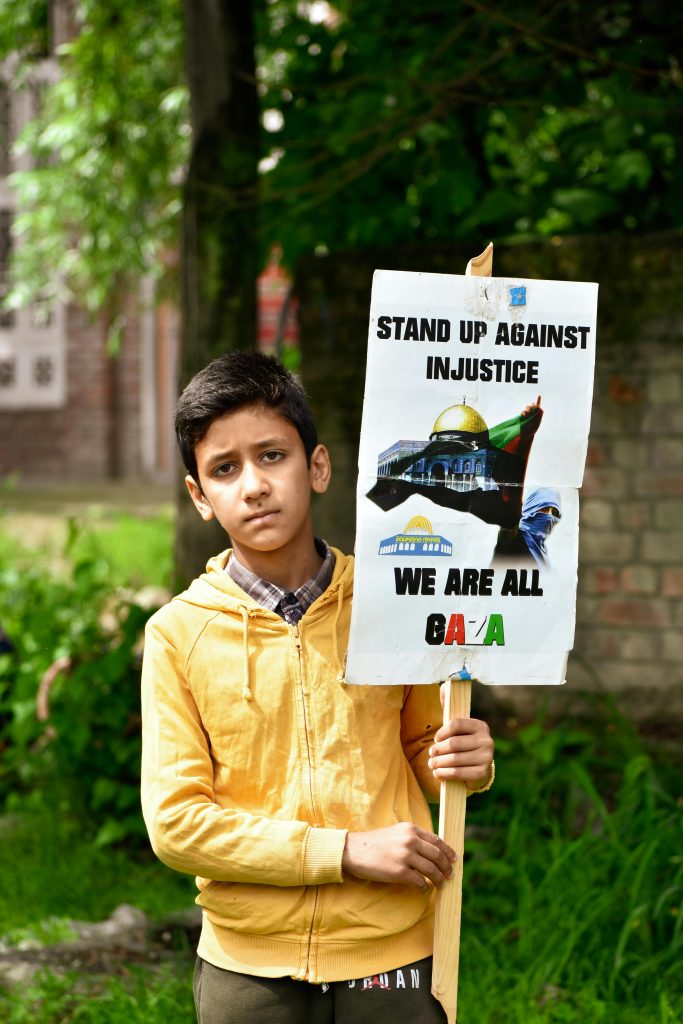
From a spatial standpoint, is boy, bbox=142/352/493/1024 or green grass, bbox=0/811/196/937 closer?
boy, bbox=142/352/493/1024

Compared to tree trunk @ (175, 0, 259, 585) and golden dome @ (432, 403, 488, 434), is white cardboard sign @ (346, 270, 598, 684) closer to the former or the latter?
golden dome @ (432, 403, 488, 434)

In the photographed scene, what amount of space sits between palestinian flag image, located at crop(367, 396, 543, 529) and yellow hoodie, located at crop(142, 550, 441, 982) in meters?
0.24

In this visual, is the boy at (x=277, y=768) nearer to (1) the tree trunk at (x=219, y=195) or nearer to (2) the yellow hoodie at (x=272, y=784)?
(2) the yellow hoodie at (x=272, y=784)

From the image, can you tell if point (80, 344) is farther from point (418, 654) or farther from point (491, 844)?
point (418, 654)

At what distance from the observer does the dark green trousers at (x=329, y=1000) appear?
5.93 ft

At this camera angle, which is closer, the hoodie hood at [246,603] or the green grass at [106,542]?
the hoodie hood at [246,603]

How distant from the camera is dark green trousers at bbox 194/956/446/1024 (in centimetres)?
181

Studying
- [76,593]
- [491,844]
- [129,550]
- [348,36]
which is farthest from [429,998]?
[129,550]

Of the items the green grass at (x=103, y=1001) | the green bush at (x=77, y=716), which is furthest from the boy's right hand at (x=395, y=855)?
the green bush at (x=77, y=716)

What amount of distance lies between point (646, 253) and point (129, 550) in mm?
5222

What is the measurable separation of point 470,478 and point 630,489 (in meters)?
3.22

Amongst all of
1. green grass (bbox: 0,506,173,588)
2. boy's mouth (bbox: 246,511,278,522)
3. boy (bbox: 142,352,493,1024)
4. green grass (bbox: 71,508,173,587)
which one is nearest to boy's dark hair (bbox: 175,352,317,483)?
boy (bbox: 142,352,493,1024)

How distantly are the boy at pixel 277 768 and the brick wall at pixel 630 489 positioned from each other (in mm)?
3087

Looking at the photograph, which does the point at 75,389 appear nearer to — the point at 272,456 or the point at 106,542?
the point at 106,542
